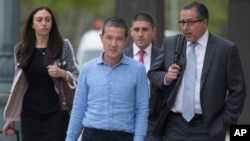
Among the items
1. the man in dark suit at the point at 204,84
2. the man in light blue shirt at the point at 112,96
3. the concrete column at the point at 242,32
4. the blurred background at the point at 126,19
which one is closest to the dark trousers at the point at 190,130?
the man in dark suit at the point at 204,84

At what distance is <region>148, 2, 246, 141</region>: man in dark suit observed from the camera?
324 inches

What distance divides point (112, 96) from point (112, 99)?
0.02 m

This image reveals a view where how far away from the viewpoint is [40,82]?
9.16 metres

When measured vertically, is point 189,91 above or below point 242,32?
above

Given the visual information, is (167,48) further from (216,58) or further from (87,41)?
(87,41)

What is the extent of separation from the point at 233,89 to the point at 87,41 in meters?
11.1

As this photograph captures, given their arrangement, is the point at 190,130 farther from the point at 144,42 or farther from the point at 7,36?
the point at 7,36

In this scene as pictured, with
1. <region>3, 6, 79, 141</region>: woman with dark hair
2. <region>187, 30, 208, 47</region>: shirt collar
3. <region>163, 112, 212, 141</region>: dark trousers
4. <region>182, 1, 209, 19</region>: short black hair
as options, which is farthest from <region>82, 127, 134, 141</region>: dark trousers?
<region>3, 6, 79, 141</region>: woman with dark hair

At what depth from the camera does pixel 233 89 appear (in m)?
8.26

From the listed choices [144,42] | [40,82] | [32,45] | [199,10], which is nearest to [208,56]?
[199,10]

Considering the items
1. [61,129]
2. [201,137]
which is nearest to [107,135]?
[201,137]

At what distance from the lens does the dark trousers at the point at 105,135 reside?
773 centimetres

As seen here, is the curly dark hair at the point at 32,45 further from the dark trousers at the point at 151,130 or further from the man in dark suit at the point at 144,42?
the dark trousers at the point at 151,130

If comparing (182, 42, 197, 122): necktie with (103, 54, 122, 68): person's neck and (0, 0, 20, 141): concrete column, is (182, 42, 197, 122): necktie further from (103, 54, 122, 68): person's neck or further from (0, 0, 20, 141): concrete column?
(0, 0, 20, 141): concrete column
